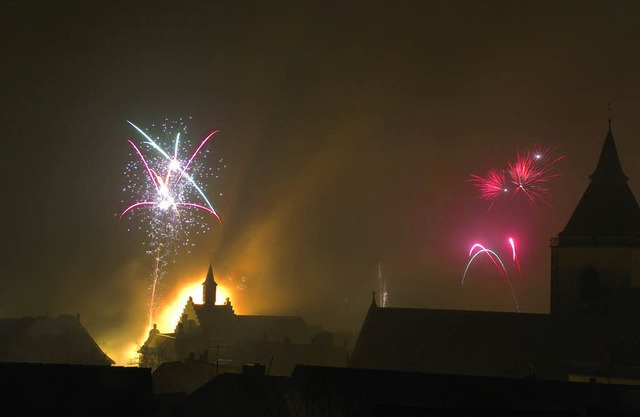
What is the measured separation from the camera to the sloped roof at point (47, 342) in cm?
8262

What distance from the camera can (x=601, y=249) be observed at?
2315 inches

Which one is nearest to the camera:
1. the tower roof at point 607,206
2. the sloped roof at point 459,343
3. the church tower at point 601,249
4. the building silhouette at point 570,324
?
the building silhouette at point 570,324

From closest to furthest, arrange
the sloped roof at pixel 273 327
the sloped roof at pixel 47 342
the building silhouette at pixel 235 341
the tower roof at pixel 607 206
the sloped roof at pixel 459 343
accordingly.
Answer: the sloped roof at pixel 459 343 → the tower roof at pixel 607 206 → the building silhouette at pixel 235 341 → the sloped roof at pixel 47 342 → the sloped roof at pixel 273 327

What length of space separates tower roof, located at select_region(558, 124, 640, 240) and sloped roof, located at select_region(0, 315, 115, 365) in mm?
42743

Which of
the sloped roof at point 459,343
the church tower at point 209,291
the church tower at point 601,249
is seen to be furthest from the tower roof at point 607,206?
the church tower at point 209,291

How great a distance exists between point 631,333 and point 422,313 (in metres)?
13.3

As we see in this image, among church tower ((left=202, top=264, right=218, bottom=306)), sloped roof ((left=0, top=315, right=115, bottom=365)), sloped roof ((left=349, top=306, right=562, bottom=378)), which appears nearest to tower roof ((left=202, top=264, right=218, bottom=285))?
church tower ((left=202, top=264, right=218, bottom=306))

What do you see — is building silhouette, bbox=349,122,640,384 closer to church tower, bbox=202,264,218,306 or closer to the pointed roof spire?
the pointed roof spire

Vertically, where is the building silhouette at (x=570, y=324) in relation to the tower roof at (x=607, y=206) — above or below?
below

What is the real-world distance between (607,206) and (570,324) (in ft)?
24.8

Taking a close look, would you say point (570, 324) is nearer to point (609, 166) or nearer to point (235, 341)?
point (609, 166)

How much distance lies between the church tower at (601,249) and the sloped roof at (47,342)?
41.2m

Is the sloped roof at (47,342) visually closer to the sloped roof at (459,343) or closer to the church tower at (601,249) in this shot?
the sloped roof at (459,343)

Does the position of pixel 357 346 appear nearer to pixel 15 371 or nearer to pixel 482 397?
pixel 482 397
